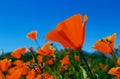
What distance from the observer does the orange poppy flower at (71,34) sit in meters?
1.63

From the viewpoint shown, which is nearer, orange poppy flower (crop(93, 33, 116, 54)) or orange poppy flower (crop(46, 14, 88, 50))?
orange poppy flower (crop(46, 14, 88, 50))

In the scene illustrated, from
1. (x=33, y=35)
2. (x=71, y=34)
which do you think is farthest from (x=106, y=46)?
(x=33, y=35)

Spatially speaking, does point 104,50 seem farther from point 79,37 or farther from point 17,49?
point 17,49

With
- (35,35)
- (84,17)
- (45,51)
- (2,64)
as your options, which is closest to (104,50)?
(84,17)

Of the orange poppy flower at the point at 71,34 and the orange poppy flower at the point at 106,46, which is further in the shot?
the orange poppy flower at the point at 106,46

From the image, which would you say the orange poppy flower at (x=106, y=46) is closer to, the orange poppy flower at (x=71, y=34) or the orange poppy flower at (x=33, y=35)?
the orange poppy flower at (x=71, y=34)

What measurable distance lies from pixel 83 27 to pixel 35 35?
235cm

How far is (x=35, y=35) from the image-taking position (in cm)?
399

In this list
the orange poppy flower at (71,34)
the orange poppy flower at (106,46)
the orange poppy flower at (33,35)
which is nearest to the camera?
the orange poppy flower at (71,34)

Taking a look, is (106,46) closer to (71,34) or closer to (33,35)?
(71,34)

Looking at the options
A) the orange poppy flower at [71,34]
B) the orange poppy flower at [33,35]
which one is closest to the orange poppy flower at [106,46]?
the orange poppy flower at [71,34]

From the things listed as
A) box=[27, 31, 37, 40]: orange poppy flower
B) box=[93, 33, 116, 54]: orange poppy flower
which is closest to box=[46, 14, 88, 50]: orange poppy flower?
box=[93, 33, 116, 54]: orange poppy flower

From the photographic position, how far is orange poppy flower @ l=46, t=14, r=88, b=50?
1.63 meters

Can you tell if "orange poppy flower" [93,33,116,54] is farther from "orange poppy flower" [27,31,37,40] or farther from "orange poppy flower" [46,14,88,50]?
"orange poppy flower" [27,31,37,40]
